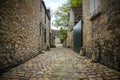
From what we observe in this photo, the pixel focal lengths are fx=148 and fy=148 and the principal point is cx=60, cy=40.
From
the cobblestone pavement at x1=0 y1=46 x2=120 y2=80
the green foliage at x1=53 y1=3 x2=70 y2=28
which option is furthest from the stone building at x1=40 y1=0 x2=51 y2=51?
the green foliage at x1=53 y1=3 x2=70 y2=28

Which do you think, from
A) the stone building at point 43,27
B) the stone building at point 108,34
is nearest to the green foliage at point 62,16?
the stone building at point 43,27

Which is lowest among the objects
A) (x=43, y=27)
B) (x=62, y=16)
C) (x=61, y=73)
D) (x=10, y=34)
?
(x=61, y=73)

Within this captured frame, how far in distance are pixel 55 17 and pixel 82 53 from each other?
74.0ft

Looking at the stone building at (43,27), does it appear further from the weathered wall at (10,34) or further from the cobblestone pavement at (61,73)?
the cobblestone pavement at (61,73)

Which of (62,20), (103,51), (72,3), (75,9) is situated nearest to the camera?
(103,51)

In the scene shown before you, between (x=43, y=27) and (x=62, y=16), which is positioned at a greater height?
(x=62, y=16)

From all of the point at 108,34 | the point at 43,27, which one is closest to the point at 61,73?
the point at 108,34

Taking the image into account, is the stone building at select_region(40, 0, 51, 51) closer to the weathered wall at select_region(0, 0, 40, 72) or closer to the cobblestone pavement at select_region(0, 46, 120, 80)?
the weathered wall at select_region(0, 0, 40, 72)

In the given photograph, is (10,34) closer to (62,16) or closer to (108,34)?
(108,34)

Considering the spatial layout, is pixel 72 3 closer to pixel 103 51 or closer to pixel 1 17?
pixel 103 51

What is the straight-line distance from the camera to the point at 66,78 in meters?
3.88

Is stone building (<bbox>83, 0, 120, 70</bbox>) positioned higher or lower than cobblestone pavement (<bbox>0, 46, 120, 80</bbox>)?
higher

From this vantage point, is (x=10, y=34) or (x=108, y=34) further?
(x=108, y=34)

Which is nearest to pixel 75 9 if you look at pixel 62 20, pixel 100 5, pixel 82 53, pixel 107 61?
pixel 62 20
